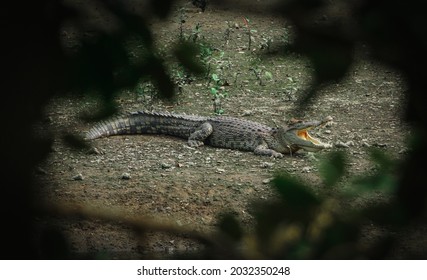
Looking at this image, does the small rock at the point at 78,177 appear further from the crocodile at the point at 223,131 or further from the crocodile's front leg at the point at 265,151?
the crocodile's front leg at the point at 265,151

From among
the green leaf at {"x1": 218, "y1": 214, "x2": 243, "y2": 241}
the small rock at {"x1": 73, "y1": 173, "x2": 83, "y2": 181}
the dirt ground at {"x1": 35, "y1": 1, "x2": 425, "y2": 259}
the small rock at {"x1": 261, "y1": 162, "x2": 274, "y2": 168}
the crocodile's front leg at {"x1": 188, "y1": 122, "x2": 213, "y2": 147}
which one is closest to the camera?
the green leaf at {"x1": 218, "y1": 214, "x2": 243, "y2": 241}

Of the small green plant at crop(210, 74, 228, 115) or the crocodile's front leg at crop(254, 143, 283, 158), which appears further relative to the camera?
the small green plant at crop(210, 74, 228, 115)

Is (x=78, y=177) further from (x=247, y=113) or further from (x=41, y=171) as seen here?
(x=41, y=171)

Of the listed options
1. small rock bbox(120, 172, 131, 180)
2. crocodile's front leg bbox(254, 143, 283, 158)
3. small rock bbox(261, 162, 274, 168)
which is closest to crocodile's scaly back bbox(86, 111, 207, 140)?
crocodile's front leg bbox(254, 143, 283, 158)

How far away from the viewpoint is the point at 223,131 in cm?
786

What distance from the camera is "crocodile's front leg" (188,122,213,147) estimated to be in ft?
25.8

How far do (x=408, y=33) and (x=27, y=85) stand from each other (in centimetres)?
49

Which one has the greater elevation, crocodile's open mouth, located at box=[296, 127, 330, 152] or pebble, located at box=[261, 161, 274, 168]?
crocodile's open mouth, located at box=[296, 127, 330, 152]

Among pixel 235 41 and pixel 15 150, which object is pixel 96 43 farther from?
pixel 235 41

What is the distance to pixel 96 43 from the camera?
1.04 m

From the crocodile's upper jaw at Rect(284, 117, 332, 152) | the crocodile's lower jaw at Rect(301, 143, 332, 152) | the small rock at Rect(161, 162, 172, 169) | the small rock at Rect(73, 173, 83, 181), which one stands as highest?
the crocodile's upper jaw at Rect(284, 117, 332, 152)

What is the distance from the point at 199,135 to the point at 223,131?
237 mm

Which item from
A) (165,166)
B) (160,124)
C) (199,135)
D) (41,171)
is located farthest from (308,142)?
(41,171)

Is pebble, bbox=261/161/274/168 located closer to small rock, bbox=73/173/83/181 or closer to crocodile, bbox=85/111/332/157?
crocodile, bbox=85/111/332/157
